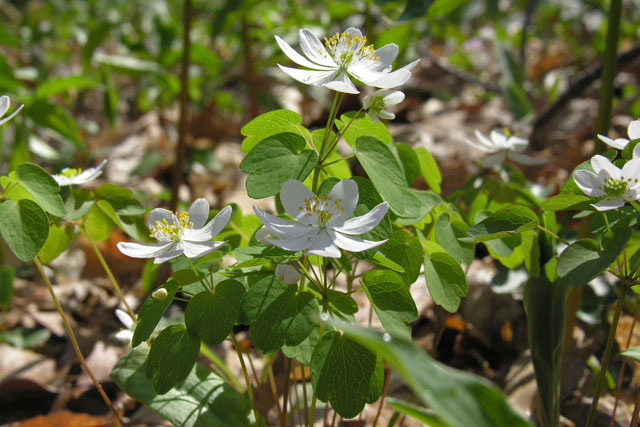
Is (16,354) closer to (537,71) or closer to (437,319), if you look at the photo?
(437,319)

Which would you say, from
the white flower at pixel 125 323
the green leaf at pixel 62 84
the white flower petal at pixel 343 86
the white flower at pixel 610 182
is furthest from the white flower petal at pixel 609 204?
the green leaf at pixel 62 84

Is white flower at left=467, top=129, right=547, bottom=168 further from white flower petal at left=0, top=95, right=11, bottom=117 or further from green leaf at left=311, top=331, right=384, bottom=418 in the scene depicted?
white flower petal at left=0, top=95, right=11, bottom=117

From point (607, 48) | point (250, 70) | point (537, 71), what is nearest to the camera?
point (607, 48)

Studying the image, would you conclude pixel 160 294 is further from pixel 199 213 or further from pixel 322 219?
pixel 322 219

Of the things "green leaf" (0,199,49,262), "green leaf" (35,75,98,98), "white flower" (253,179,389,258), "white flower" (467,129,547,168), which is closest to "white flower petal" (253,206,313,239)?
"white flower" (253,179,389,258)

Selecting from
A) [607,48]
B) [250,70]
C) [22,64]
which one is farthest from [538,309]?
[22,64]
